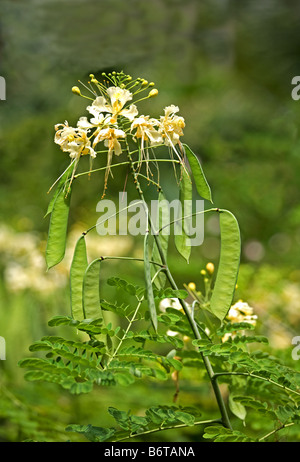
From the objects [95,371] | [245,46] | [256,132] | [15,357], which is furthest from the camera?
[245,46]

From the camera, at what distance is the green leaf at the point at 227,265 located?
0.64 m

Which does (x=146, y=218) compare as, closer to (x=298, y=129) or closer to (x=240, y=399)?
(x=240, y=399)

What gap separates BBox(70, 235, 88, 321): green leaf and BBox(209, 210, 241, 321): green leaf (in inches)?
6.4

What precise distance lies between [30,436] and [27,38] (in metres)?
1.98

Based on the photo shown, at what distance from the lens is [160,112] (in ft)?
7.52

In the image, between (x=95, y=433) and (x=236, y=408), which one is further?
(x=236, y=408)

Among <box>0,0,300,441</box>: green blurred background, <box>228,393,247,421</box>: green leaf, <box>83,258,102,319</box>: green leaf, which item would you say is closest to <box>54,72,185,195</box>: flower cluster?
<box>83,258,102,319</box>: green leaf

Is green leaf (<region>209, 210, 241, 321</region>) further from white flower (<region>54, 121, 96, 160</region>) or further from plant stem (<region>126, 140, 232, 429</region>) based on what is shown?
white flower (<region>54, 121, 96, 160</region>)

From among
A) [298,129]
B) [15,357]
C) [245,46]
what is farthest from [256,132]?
[15,357]

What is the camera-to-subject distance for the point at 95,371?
0.55 metres

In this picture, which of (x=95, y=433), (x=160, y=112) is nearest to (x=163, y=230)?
(x=95, y=433)

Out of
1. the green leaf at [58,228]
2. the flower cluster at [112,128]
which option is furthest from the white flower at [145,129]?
the green leaf at [58,228]

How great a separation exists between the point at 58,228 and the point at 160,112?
1743 millimetres

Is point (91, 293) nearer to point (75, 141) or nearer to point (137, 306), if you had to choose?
point (137, 306)
